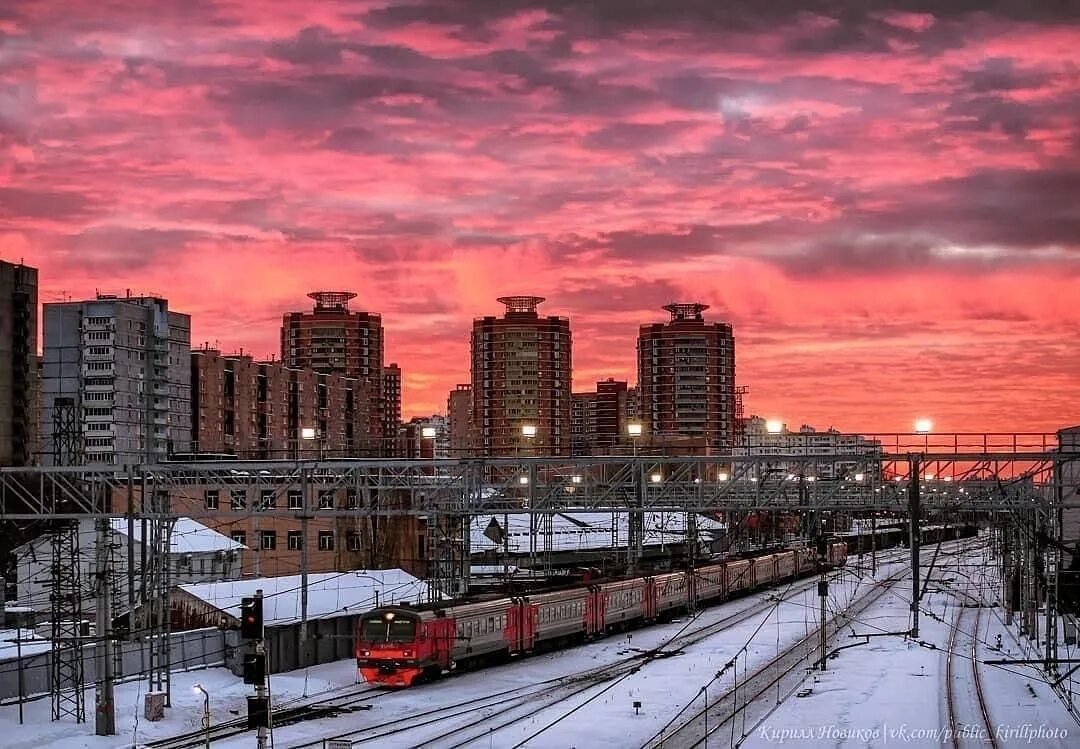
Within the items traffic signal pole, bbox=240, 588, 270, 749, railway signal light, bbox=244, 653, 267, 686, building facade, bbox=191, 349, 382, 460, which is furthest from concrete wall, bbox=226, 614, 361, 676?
building facade, bbox=191, 349, 382, 460

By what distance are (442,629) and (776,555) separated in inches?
1938

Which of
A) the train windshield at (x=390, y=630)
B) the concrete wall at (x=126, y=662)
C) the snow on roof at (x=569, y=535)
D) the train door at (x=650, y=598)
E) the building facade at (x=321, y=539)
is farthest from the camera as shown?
the snow on roof at (x=569, y=535)

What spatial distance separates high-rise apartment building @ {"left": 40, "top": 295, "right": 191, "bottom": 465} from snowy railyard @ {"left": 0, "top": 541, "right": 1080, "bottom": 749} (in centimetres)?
8599

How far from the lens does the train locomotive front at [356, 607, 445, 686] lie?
42000 millimetres

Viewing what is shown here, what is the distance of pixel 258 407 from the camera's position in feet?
473

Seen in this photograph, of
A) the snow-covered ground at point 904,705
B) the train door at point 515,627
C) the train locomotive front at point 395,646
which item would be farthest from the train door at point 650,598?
the train locomotive front at point 395,646

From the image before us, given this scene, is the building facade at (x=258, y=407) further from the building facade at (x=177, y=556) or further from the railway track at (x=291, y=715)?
the railway track at (x=291, y=715)

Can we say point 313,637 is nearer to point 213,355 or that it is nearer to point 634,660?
point 634,660

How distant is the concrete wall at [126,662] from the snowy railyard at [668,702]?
65cm

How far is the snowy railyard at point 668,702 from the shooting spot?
109ft

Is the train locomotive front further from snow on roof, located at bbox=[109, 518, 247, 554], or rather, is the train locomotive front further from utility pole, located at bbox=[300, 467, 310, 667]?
snow on roof, located at bbox=[109, 518, 247, 554]

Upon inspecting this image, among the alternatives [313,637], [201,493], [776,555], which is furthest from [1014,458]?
[201,493]

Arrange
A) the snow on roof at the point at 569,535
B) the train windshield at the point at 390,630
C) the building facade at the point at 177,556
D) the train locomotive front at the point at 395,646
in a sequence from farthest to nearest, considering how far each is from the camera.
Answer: the snow on roof at the point at 569,535, the building facade at the point at 177,556, the train windshield at the point at 390,630, the train locomotive front at the point at 395,646

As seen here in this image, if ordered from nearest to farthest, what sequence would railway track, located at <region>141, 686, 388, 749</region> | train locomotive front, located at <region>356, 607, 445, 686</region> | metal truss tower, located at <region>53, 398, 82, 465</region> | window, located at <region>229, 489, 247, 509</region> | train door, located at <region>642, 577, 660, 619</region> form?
railway track, located at <region>141, 686, 388, 749</region>
train locomotive front, located at <region>356, 607, 445, 686</region>
metal truss tower, located at <region>53, 398, 82, 465</region>
window, located at <region>229, 489, 247, 509</region>
train door, located at <region>642, 577, 660, 619</region>
